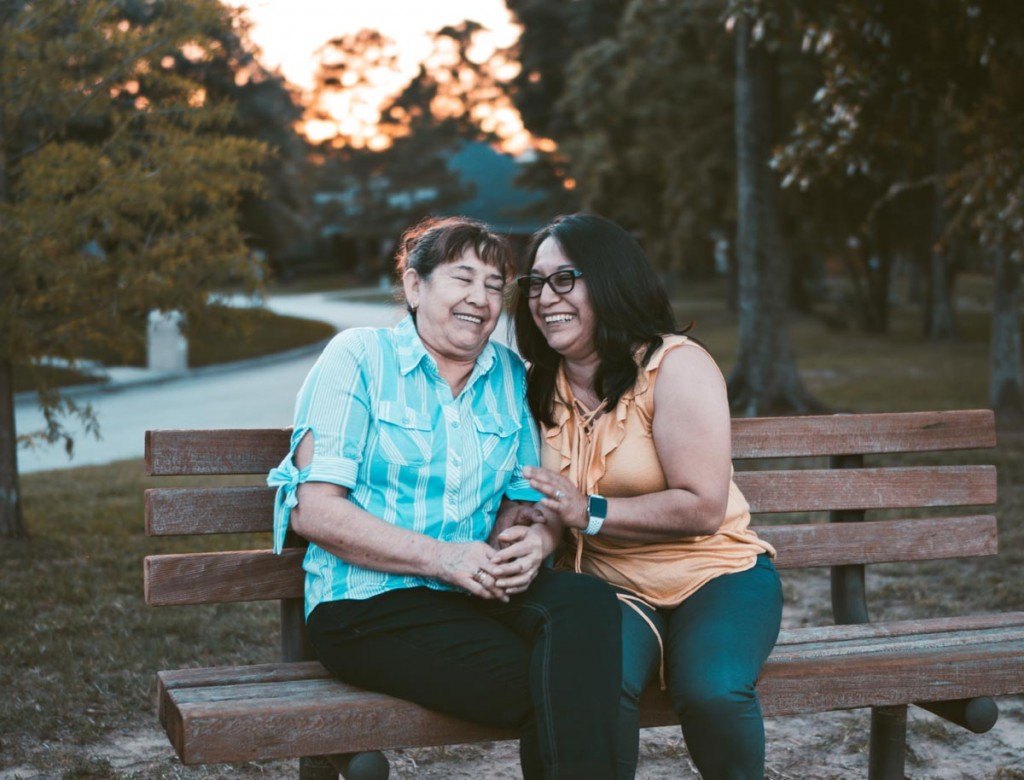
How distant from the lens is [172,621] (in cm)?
556

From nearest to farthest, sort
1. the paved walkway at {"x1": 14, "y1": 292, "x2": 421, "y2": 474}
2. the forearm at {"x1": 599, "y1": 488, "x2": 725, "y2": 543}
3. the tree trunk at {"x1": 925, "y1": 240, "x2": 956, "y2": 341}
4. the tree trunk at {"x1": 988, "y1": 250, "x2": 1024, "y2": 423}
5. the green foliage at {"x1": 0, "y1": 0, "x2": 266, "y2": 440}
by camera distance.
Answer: the forearm at {"x1": 599, "y1": 488, "x2": 725, "y2": 543}, the green foliage at {"x1": 0, "y1": 0, "x2": 266, "y2": 440}, the paved walkway at {"x1": 14, "y1": 292, "x2": 421, "y2": 474}, the tree trunk at {"x1": 988, "y1": 250, "x2": 1024, "y2": 423}, the tree trunk at {"x1": 925, "y1": 240, "x2": 956, "y2": 341}

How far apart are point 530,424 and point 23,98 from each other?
191 inches

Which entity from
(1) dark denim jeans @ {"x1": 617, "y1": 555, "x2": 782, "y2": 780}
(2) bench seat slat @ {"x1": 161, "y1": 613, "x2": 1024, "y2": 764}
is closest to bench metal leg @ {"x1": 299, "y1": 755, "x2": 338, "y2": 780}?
(2) bench seat slat @ {"x1": 161, "y1": 613, "x2": 1024, "y2": 764}

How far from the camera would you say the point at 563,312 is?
11.1 ft

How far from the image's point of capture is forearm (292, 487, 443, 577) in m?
2.97

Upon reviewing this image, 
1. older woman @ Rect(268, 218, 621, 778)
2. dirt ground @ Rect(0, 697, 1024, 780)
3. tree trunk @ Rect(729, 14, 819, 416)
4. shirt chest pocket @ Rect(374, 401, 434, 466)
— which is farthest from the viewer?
tree trunk @ Rect(729, 14, 819, 416)

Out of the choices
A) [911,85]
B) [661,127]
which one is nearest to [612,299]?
[911,85]

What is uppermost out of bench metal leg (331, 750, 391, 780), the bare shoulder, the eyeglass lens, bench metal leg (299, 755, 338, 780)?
the eyeglass lens

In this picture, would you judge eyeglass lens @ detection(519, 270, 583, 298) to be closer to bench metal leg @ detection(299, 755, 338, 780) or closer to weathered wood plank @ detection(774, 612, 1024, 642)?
weathered wood plank @ detection(774, 612, 1024, 642)

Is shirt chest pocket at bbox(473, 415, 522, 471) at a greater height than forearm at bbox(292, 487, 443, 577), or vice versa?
shirt chest pocket at bbox(473, 415, 522, 471)

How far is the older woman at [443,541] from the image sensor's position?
286 cm

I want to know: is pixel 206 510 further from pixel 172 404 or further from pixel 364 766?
pixel 172 404

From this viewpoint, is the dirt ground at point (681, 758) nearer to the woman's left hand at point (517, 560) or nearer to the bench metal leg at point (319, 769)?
the bench metal leg at point (319, 769)

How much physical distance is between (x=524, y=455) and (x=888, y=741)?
1296 mm
